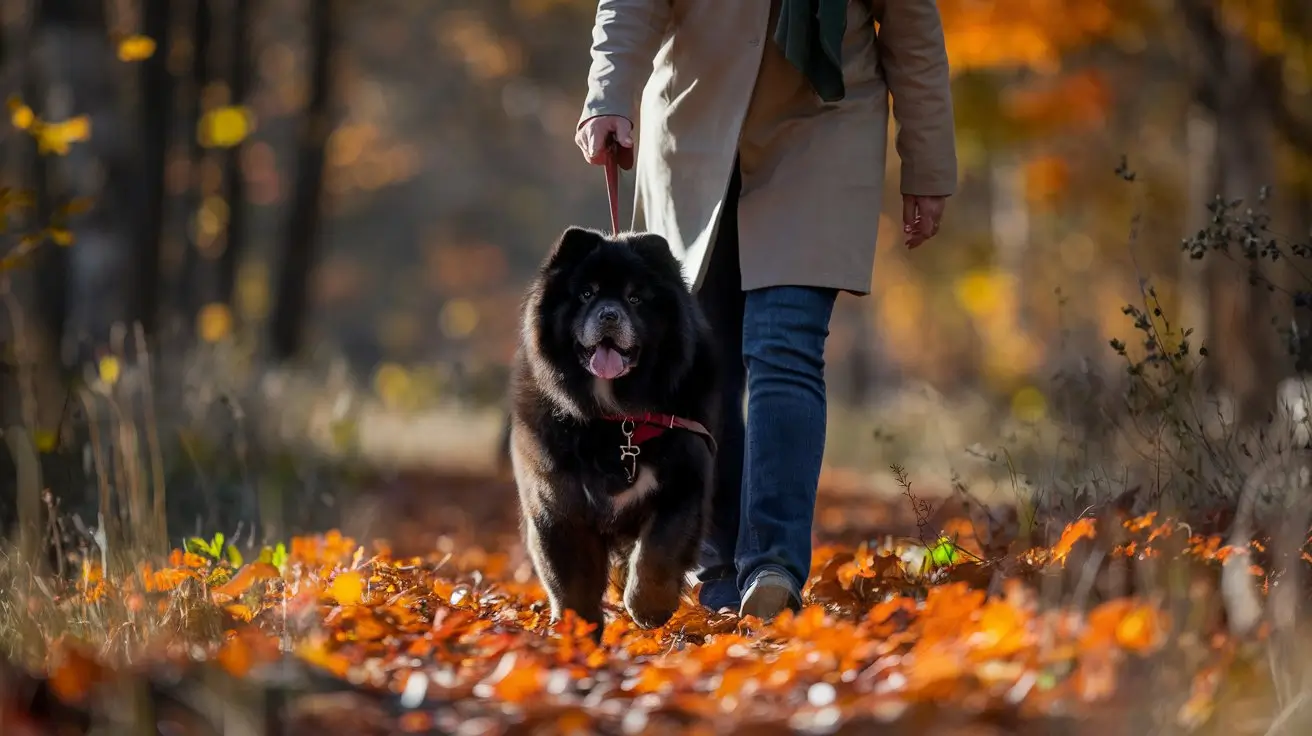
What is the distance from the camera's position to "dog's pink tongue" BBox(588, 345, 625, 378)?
13.3 feet

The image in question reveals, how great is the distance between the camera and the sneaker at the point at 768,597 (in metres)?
3.94

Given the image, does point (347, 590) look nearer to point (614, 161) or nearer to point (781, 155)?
point (614, 161)

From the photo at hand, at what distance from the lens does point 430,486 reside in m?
11.3

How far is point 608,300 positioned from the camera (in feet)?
13.5

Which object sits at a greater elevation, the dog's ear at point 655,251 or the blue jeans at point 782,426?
the dog's ear at point 655,251

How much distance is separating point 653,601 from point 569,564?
0.86ft

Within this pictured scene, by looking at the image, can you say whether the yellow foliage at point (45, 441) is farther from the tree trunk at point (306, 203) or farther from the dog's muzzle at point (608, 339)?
the tree trunk at point (306, 203)

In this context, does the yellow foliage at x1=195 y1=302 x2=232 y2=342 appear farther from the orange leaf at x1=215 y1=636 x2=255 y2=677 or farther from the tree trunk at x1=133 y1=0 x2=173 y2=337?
the orange leaf at x1=215 y1=636 x2=255 y2=677

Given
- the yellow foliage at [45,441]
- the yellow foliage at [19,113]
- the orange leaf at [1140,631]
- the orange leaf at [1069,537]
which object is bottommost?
the yellow foliage at [45,441]

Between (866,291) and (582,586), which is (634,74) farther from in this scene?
(582,586)

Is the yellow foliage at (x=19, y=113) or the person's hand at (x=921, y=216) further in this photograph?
the yellow foliage at (x=19, y=113)

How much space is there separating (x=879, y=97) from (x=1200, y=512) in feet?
5.33

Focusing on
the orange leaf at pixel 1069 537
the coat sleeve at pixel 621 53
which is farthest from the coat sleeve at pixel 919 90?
the orange leaf at pixel 1069 537

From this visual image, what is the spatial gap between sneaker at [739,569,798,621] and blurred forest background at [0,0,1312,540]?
3.84 feet
